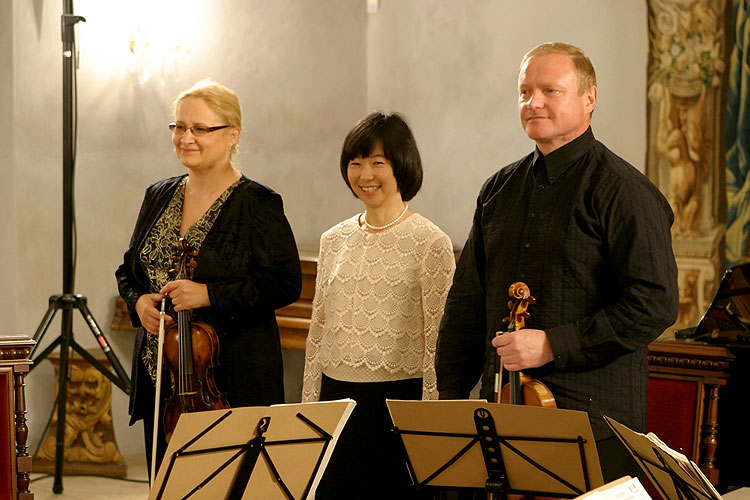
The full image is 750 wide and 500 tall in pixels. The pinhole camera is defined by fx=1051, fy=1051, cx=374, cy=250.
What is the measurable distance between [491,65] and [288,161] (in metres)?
1.41

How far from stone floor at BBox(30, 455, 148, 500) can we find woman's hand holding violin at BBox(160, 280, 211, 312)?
82.7 inches

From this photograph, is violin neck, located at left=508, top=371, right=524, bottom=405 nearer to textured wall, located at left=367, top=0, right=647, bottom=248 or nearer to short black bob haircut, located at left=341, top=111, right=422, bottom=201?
short black bob haircut, located at left=341, top=111, right=422, bottom=201

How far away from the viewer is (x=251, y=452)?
2.15 meters

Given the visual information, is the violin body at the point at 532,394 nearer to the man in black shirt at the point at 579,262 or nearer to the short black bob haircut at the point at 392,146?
the man in black shirt at the point at 579,262

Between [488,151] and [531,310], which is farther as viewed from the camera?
[488,151]

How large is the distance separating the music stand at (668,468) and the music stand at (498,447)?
0.31 ft

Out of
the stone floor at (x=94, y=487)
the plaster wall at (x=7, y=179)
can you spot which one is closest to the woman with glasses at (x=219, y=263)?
the stone floor at (x=94, y=487)

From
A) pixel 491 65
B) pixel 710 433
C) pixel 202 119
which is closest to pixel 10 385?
pixel 202 119

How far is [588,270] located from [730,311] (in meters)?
1.40

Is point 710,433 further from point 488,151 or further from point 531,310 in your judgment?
point 488,151

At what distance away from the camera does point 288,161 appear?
665 cm

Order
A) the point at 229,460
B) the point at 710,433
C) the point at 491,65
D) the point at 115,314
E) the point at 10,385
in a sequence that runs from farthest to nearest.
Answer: the point at 491,65 → the point at 115,314 → the point at 710,433 → the point at 10,385 → the point at 229,460

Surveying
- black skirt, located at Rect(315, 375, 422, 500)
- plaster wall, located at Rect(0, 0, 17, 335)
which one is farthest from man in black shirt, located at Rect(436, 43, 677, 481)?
plaster wall, located at Rect(0, 0, 17, 335)

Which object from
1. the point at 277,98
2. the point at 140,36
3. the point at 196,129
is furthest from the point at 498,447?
the point at 277,98
